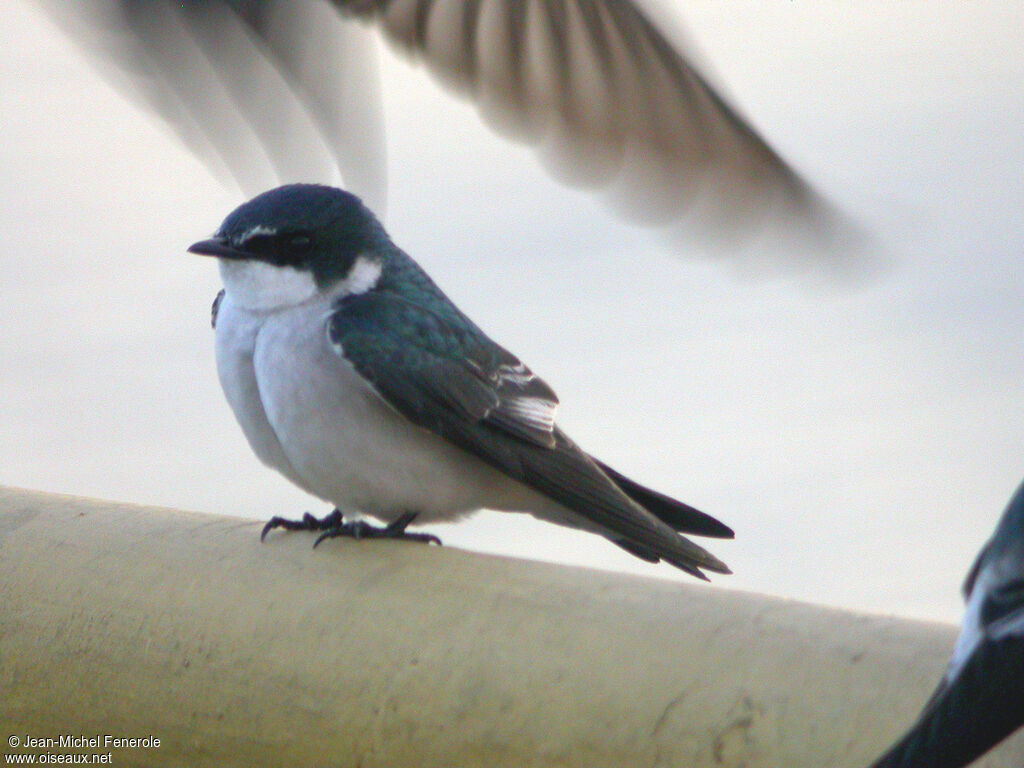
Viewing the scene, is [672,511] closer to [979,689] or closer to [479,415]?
[479,415]

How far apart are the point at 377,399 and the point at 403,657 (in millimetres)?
368

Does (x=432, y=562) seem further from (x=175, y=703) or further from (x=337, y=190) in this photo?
(x=337, y=190)

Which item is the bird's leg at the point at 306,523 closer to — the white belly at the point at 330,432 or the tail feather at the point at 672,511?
the white belly at the point at 330,432

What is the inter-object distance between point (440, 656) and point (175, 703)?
19cm

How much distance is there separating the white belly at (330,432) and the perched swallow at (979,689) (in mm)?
581

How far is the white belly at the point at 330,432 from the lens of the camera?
1312 mm

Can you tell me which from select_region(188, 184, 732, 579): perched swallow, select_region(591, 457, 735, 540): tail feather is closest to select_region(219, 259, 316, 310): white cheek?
select_region(188, 184, 732, 579): perched swallow

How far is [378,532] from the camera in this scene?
1277mm

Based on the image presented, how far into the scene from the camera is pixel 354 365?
1.32 m

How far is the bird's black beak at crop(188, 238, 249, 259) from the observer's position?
4.45 ft

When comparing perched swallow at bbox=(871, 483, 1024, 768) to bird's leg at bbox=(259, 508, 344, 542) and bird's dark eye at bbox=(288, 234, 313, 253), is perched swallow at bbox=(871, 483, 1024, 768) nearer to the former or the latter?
bird's leg at bbox=(259, 508, 344, 542)

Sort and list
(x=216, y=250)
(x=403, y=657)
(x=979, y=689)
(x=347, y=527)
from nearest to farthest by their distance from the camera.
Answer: (x=979, y=689)
(x=403, y=657)
(x=347, y=527)
(x=216, y=250)

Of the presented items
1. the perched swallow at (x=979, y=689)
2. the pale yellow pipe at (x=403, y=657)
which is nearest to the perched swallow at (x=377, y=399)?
the pale yellow pipe at (x=403, y=657)

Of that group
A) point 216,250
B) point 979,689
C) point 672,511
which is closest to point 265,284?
point 216,250
